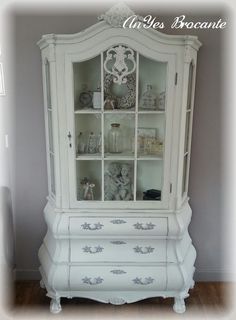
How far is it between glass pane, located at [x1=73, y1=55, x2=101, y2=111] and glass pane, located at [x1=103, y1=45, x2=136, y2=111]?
0.04 metres

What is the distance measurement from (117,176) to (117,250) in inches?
15.5

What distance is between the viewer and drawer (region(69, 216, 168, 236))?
5.54 feet

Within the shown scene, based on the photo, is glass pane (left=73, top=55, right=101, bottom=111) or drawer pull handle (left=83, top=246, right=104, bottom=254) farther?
drawer pull handle (left=83, top=246, right=104, bottom=254)

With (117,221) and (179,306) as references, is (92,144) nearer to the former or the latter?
(117,221)

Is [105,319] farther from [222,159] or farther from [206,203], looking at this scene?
[222,159]

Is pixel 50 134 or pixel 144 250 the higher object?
pixel 50 134

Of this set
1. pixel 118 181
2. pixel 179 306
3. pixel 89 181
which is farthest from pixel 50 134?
pixel 179 306

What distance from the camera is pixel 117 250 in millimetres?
1729

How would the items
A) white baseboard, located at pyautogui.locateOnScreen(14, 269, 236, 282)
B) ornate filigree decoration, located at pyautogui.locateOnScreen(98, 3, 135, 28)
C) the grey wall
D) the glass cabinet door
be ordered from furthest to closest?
white baseboard, located at pyautogui.locateOnScreen(14, 269, 236, 282)
the grey wall
the glass cabinet door
ornate filigree decoration, located at pyautogui.locateOnScreen(98, 3, 135, 28)

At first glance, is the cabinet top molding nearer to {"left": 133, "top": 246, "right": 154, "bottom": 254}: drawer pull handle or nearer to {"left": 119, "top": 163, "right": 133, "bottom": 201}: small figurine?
{"left": 119, "top": 163, "right": 133, "bottom": 201}: small figurine

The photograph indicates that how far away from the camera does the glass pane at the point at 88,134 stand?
1.68 metres

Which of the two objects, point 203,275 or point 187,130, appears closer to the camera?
point 187,130

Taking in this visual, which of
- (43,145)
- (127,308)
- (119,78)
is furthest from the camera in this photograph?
(43,145)

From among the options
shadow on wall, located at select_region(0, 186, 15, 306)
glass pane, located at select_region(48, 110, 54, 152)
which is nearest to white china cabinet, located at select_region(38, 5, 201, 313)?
glass pane, located at select_region(48, 110, 54, 152)
